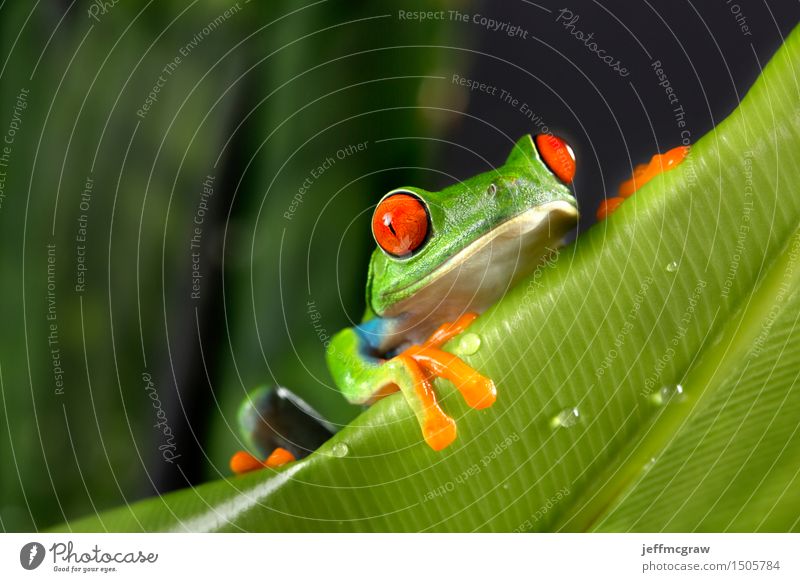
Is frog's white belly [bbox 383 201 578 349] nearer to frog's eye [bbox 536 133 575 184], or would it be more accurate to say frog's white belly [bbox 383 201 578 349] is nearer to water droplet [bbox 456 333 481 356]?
frog's eye [bbox 536 133 575 184]

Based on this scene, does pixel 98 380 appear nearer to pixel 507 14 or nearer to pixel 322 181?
pixel 322 181

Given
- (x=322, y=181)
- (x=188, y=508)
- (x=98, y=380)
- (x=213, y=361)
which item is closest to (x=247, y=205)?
(x=322, y=181)

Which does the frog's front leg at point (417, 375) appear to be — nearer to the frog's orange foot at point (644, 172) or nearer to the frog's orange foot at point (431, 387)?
the frog's orange foot at point (431, 387)

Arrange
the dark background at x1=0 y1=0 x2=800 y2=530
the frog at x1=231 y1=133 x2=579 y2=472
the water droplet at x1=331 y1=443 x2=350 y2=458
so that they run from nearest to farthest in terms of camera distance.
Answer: the water droplet at x1=331 y1=443 x2=350 y2=458 → the frog at x1=231 y1=133 x2=579 y2=472 → the dark background at x1=0 y1=0 x2=800 y2=530

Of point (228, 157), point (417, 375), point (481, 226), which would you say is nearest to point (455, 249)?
point (481, 226)

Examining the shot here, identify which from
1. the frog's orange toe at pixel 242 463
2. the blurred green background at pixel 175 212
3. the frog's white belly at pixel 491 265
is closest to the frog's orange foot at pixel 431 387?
the frog's white belly at pixel 491 265

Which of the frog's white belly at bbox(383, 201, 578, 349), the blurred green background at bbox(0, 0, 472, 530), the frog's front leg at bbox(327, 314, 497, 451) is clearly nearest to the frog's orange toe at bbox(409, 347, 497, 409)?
the frog's front leg at bbox(327, 314, 497, 451)
